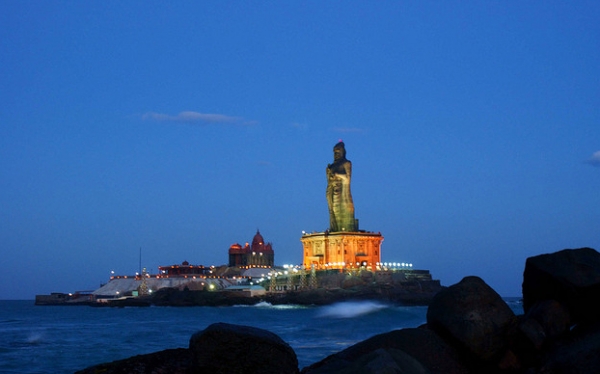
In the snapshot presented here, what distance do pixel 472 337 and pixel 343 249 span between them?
13598 cm

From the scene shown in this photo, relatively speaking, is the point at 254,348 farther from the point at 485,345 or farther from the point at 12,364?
the point at 12,364

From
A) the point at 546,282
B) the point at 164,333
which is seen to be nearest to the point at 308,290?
the point at 164,333

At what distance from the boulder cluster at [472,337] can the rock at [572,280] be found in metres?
0.02

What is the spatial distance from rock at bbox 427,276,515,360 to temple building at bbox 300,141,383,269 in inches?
5254

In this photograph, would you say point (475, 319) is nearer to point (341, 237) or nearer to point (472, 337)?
point (472, 337)

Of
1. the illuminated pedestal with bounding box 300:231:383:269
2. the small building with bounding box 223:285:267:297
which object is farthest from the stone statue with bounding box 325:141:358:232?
the small building with bounding box 223:285:267:297

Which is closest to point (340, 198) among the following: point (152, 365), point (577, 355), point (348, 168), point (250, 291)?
point (348, 168)

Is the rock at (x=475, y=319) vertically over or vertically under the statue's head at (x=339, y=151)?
under

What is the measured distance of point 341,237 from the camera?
490 ft

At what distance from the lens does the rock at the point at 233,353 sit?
1315 centimetres

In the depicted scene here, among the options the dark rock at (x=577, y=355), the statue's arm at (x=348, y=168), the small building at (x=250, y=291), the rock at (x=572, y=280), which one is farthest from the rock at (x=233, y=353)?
the statue's arm at (x=348, y=168)

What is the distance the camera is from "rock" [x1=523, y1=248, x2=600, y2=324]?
14148 mm

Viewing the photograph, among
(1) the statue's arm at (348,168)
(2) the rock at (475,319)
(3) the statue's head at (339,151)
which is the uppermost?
(3) the statue's head at (339,151)

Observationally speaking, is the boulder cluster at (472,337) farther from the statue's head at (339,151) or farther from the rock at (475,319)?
the statue's head at (339,151)
